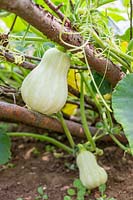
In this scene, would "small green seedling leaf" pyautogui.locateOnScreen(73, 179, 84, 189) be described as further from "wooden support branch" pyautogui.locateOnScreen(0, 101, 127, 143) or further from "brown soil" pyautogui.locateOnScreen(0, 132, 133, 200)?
"wooden support branch" pyautogui.locateOnScreen(0, 101, 127, 143)

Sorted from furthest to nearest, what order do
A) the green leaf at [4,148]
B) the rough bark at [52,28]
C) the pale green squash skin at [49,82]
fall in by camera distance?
the green leaf at [4,148]
the pale green squash skin at [49,82]
the rough bark at [52,28]

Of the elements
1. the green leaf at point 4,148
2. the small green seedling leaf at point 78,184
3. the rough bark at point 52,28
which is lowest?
the small green seedling leaf at point 78,184

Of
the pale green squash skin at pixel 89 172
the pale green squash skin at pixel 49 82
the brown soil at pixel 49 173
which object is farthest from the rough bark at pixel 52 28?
the brown soil at pixel 49 173

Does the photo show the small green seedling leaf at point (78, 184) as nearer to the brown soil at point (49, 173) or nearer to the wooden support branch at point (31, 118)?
the brown soil at point (49, 173)

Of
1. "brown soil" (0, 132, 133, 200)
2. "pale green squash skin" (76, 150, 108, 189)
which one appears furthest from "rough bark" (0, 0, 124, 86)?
"brown soil" (0, 132, 133, 200)

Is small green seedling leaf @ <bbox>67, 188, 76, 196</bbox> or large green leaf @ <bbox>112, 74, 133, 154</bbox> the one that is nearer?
large green leaf @ <bbox>112, 74, 133, 154</bbox>

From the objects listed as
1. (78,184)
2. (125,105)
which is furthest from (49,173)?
(125,105)

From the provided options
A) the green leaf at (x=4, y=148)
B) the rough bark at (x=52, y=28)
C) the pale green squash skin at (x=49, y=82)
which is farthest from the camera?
the green leaf at (x=4, y=148)

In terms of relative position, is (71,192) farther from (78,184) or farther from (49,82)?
(49,82)
